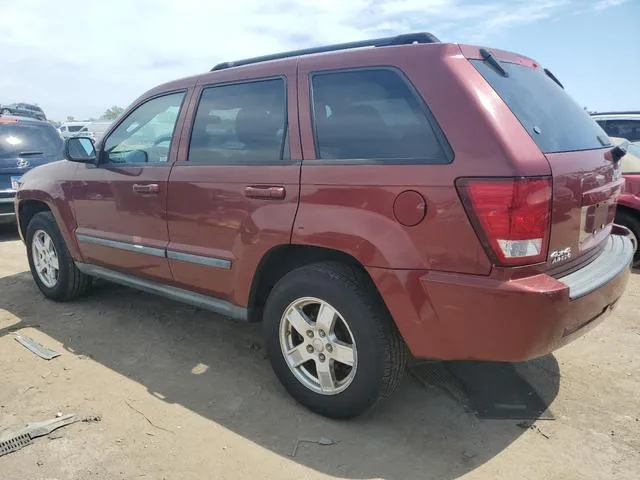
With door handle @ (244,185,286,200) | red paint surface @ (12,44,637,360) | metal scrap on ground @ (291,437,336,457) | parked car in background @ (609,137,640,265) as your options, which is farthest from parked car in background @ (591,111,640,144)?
metal scrap on ground @ (291,437,336,457)

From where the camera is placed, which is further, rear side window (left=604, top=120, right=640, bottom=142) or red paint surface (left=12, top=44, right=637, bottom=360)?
rear side window (left=604, top=120, right=640, bottom=142)

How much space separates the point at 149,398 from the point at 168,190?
1318mm

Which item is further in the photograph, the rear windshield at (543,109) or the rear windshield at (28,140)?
the rear windshield at (28,140)

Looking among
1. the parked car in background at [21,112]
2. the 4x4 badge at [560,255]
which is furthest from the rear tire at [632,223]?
the parked car in background at [21,112]

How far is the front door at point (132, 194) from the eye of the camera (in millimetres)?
3651

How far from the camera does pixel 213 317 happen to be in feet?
14.5

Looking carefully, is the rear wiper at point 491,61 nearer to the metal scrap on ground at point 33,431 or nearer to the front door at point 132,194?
the front door at point 132,194

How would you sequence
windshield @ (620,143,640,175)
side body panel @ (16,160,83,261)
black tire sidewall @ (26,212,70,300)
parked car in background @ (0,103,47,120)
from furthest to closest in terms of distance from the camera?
parked car in background @ (0,103,47,120), windshield @ (620,143,640,175), black tire sidewall @ (26,212,70,300), side body panel @ (16,160,83,261)

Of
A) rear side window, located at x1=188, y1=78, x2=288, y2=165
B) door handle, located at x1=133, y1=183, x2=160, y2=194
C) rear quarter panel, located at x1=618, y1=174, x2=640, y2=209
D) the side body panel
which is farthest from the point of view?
rear quarter panel, located at x1=618, y1=174, x2=640, y2=209

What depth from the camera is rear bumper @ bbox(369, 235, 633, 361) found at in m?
2.25

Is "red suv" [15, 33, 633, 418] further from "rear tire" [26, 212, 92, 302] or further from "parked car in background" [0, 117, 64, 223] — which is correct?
"parked car in background" [0, 117, 64, 223]

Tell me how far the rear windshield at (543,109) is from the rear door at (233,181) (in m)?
1.09

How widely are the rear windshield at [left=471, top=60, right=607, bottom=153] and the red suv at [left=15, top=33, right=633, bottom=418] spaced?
1 cm

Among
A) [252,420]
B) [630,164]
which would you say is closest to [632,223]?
[630,164]
